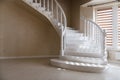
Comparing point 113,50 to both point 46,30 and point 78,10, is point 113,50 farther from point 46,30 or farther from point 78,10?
point 46,30

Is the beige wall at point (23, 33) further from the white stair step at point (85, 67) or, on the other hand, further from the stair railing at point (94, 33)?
the white stair step at point (85, 67)

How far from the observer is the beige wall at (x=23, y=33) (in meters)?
7.15

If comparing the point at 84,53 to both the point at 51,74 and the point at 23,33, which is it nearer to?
the point at 51,74

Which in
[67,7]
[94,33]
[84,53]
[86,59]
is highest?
[67,7]

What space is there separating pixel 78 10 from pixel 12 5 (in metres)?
3.18

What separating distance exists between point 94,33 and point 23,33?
3263 mm

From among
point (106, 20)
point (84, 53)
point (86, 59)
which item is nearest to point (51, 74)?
point (86, 59)

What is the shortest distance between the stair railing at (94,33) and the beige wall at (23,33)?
1761 millimetres

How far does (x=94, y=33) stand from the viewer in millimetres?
6801

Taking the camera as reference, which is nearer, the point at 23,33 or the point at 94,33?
the point at 94,33

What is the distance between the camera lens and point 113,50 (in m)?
7.09

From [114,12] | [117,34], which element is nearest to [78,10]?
[114,12]

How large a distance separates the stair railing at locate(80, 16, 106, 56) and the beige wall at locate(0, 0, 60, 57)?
176 cm

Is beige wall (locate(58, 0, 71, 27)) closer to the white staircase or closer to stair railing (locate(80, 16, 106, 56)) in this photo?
stair railing (locate(80, 16, 106, 56))
